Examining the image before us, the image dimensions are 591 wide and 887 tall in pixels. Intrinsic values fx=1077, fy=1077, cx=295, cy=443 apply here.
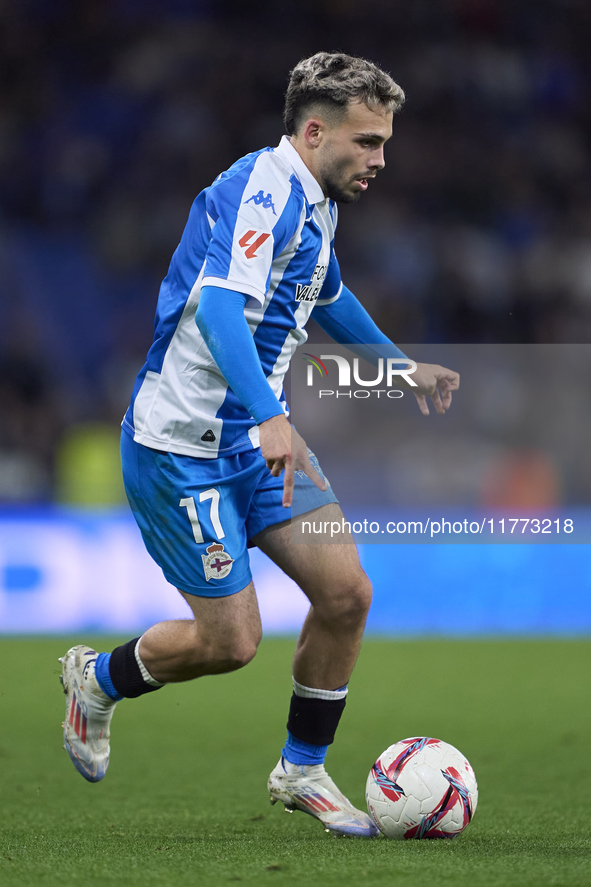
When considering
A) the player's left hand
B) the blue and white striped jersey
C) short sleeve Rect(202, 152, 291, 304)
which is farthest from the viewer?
the player's left hand

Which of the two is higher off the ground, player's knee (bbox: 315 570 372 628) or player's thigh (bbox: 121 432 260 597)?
player's thigh (bbox: 121 432 260 597)

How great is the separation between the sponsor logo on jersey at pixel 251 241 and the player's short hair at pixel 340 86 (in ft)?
1.43

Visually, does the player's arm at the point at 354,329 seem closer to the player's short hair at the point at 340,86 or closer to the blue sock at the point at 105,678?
the player's short hair at the point at 340,86

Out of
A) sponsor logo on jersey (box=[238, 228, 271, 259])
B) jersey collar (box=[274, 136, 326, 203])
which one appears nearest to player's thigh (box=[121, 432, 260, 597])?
sponsor logo on jersey (box=[238, 228, 271, 259])

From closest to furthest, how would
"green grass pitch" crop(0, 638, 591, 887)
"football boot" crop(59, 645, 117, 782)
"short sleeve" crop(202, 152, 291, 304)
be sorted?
"green grass pitch" crop(0, 638, 591, 887)
"short sleeve" crop(202, 152, 291, 304)
"football boot" crop(59, 645, 117, 782)

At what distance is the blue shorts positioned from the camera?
296 cm

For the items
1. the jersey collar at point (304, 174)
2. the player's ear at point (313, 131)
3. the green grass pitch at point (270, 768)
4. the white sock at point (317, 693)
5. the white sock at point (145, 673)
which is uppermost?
the player's ear at point (313, 131)

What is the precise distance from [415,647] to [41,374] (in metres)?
4.86

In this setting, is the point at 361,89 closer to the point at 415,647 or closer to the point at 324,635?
the point at 324,635

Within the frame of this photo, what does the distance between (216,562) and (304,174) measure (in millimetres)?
1094

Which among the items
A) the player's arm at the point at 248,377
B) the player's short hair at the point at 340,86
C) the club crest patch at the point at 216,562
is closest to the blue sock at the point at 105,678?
the club crest patch at the point at 216,562

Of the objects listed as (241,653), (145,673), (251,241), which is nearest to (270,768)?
(145,673)

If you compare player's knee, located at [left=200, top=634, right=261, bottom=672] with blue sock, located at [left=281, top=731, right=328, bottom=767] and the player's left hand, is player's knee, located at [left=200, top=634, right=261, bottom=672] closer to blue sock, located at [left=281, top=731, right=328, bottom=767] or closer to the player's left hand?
blue sock, located at [left=281, top=731, right=328, bottom=767]

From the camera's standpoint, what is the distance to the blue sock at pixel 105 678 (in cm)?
321
